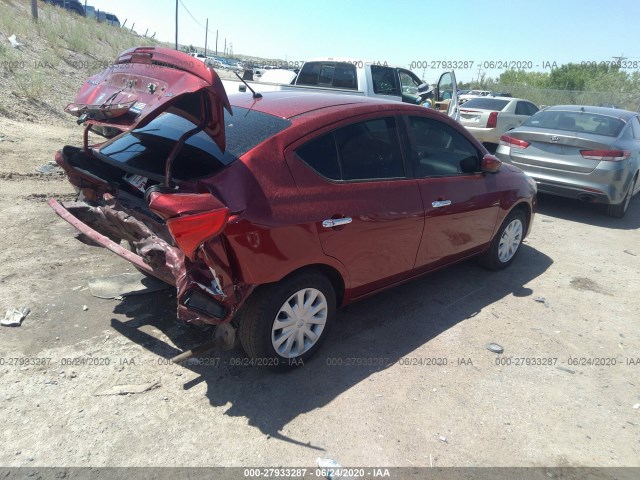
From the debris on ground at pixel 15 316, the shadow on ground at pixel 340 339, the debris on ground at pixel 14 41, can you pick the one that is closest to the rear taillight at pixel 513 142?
the shadow on ground at pixel 340 339

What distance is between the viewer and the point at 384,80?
9.08 m

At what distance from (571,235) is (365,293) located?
465cm

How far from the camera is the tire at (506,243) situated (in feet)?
16.1

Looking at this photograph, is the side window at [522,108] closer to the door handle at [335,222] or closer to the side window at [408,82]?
the side window at [408,82]

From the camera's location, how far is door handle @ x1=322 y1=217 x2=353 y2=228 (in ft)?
9.73

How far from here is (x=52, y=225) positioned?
496cm

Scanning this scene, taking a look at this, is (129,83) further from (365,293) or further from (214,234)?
(365,293)

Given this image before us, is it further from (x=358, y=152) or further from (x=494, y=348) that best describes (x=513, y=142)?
(x=358, y=152)

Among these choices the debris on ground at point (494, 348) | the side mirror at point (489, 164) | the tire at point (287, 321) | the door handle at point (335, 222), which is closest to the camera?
the tire at point (287, 321)

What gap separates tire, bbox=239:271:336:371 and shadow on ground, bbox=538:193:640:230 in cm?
604

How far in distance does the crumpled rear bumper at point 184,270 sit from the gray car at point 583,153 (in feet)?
21.2

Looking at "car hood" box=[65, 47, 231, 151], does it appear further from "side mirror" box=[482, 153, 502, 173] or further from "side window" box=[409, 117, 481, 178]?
"side mirror" box=[482, 153, 502, 173]

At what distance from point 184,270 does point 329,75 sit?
298 inches

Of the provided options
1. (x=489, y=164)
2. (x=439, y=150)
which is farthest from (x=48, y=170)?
(x=489, y=164)
